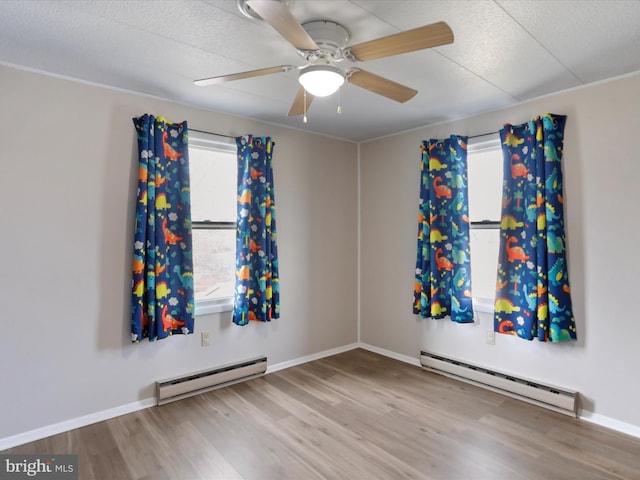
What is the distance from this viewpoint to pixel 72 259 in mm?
2631

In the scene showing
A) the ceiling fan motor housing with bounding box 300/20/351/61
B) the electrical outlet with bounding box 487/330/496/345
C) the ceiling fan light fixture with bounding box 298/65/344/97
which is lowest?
the electrical outlet with bounding box 487/330/496/345

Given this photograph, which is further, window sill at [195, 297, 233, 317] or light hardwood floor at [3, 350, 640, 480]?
window sill at [195, 297, 233, 317]

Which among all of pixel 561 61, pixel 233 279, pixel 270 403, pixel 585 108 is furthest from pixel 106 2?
pixel 585 108

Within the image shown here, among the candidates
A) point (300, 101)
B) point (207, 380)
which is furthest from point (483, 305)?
point (207, 380)

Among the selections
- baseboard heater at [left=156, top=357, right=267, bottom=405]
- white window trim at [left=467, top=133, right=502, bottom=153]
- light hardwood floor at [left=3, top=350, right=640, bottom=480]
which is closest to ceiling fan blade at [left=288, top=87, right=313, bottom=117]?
white window trim at [left=467, top=133, right=502, bottom=153]

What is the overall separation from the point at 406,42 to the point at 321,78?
44 cm

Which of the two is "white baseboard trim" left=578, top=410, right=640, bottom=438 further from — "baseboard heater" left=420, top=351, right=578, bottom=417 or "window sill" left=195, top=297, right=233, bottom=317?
"window sill" left=195, top=297, right=233, bottom=317

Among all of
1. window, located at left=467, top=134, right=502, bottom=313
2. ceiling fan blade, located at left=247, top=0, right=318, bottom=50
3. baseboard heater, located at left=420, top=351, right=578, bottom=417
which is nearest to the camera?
ceiling fan blade, located at left=247, top=0, right=318, bottom=50

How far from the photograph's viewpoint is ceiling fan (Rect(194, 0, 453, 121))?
Answer: 4.76ft

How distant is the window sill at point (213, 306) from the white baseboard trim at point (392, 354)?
5.95 feet

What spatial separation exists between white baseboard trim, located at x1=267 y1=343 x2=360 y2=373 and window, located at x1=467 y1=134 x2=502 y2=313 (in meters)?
1.63

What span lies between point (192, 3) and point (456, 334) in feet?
10.9

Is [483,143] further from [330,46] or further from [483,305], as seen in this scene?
[330,46]

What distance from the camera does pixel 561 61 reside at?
2.35 m
